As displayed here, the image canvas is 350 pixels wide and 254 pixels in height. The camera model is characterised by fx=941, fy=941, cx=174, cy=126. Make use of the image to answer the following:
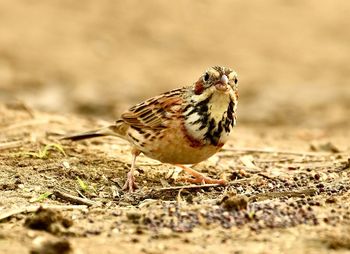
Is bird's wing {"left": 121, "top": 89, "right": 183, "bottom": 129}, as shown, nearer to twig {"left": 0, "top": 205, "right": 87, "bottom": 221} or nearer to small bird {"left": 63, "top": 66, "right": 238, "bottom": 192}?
small bird {"left": 63, "top": 66, "right": 238, "bottom": 192}

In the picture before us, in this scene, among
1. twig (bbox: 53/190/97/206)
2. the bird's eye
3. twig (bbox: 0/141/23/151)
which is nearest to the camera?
twig (bbox: 53/190/97/206)

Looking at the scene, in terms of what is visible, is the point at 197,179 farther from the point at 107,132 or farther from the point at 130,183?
the point at 107,132

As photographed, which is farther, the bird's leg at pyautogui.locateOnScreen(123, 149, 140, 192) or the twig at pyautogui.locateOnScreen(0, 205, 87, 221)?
the bird's leg at pyautogui.locateOnScreen(123, 149, 140, 192)

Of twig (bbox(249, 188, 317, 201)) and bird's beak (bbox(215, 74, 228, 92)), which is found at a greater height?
bird's beak (bbox(215, 74, 228, 92))

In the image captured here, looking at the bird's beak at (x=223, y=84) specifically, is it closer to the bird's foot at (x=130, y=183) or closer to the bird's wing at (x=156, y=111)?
the bird's wing at (x=156, y=111)

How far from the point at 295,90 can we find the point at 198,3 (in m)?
5.18

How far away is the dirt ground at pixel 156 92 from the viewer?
18.8 ft

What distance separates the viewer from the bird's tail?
8124 mm

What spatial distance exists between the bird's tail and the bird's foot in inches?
33.7

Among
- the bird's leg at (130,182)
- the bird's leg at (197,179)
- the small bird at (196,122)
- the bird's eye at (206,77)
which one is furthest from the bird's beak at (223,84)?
the bird's leg at (130,182)

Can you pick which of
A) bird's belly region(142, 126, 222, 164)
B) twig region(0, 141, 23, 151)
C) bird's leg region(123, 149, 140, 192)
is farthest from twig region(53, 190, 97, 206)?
→ twig region(0, 141, 23, 151)

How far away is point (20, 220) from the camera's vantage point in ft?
19.9

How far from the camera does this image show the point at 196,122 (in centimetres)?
707

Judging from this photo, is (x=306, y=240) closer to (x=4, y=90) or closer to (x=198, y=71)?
(x=4, y=90)
